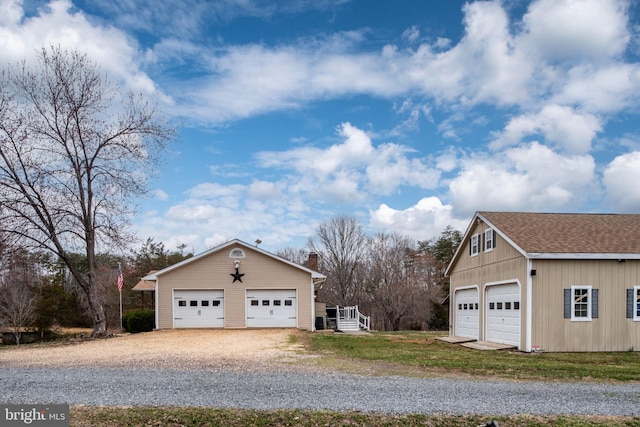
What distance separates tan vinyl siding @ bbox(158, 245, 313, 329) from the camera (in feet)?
84.4

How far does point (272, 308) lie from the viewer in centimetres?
2619

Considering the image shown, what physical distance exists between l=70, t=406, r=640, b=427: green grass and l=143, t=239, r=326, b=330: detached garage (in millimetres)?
18912

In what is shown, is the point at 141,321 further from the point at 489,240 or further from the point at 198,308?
the point at 489,240

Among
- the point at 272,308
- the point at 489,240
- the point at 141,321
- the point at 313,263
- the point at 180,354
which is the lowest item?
the point at 141,321

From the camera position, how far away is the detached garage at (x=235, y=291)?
2575cm

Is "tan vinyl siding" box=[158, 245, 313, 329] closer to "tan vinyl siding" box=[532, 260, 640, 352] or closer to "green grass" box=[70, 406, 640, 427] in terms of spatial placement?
"tan vinyl siding" box=[532, 260, 640, 352]

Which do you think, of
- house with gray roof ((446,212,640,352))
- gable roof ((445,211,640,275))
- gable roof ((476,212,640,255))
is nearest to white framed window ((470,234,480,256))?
gable roof ((445,211,640,275))

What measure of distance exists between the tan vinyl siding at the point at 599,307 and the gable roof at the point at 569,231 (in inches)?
18.7

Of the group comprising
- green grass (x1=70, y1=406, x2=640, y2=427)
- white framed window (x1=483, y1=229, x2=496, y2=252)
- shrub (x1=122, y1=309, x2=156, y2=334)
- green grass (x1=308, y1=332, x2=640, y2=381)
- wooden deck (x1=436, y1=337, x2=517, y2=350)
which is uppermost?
white framed window (x1=483, y1=229, x2=496, y2=252)

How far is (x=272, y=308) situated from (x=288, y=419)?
19631mm

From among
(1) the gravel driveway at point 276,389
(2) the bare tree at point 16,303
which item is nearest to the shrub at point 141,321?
A: (2) the bare tree at point 16,303

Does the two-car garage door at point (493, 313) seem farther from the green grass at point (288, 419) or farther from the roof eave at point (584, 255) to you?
the green grass at point (288, 419)

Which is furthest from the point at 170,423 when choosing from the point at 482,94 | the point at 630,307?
the point at 482,94

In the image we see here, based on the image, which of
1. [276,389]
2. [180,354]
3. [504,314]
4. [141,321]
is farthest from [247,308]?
[276,389]
